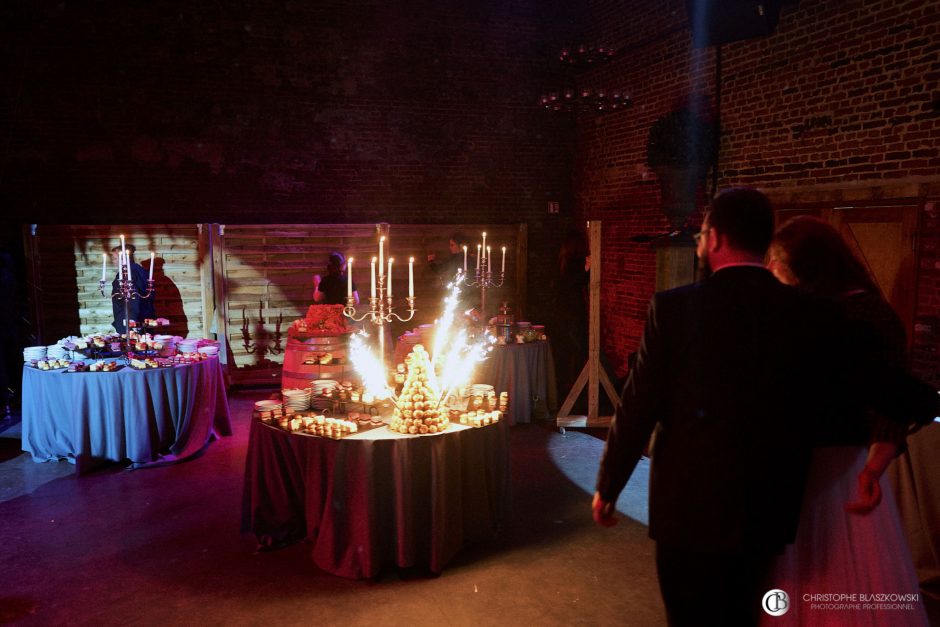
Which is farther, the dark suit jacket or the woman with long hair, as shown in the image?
the woman with long hair

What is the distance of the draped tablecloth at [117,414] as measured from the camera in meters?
5.36

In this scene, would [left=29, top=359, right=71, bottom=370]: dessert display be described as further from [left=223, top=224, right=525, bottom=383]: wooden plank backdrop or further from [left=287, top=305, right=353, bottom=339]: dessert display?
[left=223, top=224, right=525, bottom=383]: wooden plank backdrop

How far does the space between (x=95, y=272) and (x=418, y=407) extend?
6.09 metres

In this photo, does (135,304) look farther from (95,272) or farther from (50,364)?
(50,364)

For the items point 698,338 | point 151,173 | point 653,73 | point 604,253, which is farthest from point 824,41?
point 151,173

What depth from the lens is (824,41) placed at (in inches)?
227

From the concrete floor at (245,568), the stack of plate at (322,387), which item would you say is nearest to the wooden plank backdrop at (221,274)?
the concrete floor at (245,568)

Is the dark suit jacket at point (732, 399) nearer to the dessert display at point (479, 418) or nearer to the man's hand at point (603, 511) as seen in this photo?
the man's hand at point (603, 511)

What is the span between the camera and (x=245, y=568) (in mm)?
3836

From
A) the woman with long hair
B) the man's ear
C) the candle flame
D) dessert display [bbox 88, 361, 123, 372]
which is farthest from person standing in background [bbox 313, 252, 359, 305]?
the man's ear

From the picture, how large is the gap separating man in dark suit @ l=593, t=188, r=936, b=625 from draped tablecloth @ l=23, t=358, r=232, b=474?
4.67 meters

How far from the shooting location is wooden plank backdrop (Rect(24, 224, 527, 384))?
799cm

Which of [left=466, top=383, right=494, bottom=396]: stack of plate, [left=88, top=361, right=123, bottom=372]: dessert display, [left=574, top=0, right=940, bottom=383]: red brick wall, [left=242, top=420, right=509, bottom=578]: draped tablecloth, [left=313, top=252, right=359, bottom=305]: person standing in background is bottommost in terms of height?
[left=242, top=420, right=509, bottom=578]: draped tablecloth

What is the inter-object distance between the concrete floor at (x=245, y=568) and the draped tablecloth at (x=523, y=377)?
1.40 metres
